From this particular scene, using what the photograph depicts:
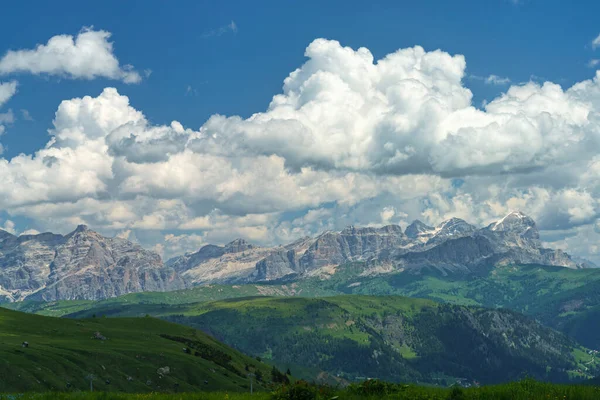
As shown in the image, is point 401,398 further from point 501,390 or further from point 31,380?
point 31,380

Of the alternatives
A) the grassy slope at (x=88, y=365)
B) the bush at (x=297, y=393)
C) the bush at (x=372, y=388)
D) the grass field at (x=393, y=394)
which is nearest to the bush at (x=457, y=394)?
the grass field at (x=393, y=394)

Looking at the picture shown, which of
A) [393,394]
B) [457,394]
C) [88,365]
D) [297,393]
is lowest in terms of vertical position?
[88,365]

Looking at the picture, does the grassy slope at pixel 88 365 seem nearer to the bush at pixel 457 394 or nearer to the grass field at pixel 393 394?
the grass field at pixel 393 394

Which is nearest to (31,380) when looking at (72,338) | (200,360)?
(72,338)

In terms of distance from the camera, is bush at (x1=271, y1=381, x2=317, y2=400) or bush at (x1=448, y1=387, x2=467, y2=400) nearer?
bush at (x1=271, y1=381, x2=317, y2=400)

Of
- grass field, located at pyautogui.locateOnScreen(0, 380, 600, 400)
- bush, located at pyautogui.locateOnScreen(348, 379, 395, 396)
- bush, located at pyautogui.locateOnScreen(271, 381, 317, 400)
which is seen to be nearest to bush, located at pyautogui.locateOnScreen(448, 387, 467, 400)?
grass field, located at pyautogui.locateOnScreen(0, 380, 600, 400)

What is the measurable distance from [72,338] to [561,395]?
18160cm

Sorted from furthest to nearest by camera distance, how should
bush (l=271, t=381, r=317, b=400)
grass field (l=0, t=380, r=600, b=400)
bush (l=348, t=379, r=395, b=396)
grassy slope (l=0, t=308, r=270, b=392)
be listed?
grassy slope (l=0, t=308, r=270, b=392) → bush (l=348, t=379, r=395, b=396) → grass field (l=0, t=380, r=600, b=400) → bush (l=271, t=381, r=317, b=400)

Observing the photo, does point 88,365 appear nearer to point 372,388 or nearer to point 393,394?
point 372,388

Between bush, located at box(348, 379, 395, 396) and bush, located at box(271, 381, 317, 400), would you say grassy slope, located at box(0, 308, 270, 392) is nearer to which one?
bush, located at box(271, 381, 317, 400)

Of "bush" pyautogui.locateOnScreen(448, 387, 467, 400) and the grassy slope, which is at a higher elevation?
"bush" pyautogui.locateOnScreen(448, 387, 467, 400)

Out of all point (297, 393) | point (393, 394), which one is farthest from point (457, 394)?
point (297, 393)

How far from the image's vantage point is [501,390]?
30.6 m

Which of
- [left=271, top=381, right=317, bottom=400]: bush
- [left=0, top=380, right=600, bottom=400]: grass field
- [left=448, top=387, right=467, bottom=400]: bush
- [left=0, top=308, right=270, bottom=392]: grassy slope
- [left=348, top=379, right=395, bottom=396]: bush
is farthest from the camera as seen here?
[left=0, top=308, right=270, bottom=392]: grassy slope
